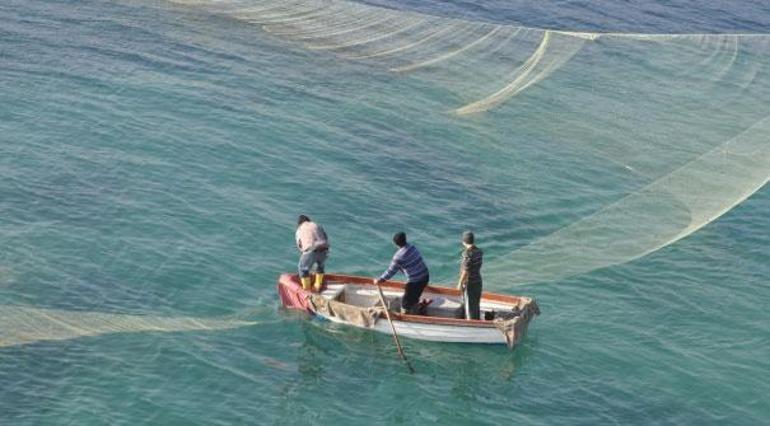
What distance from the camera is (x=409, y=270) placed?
20.1 metres

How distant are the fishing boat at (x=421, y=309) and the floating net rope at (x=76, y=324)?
4.41 feet

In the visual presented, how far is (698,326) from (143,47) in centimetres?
2089

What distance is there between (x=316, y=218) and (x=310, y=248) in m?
5.27

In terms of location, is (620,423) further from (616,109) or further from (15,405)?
(616,109)

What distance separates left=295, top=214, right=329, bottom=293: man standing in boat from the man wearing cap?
2824mm

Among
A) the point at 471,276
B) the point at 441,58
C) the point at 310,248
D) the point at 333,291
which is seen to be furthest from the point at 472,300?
the point at 441,58

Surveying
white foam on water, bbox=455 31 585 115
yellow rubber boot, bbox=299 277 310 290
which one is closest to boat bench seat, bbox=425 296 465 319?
yellow rubber boot, bbox=299 277 310 290

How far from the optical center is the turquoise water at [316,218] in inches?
751

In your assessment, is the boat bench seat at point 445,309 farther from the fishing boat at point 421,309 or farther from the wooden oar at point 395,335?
the wooden oar at point 395,335

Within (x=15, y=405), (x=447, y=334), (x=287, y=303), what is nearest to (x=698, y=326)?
(x=447, y=334)

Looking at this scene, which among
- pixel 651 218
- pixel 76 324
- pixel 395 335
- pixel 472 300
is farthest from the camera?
pixel 651 218

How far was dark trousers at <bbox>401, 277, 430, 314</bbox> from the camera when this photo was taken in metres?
20.4

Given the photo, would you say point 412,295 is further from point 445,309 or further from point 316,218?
point 316,218

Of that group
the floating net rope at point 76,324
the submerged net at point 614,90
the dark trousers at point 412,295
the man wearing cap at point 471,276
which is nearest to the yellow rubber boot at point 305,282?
the floating net rope at point 76,324
